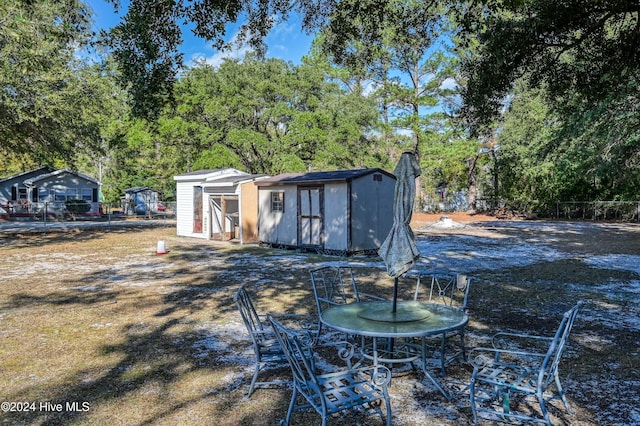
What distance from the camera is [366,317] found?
3.93 m

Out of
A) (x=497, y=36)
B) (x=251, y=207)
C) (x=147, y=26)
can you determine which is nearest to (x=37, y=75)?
(x=251, y=207)

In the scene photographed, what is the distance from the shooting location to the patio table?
3471 mm

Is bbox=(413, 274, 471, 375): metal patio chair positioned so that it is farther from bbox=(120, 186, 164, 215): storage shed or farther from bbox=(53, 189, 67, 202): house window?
bbox=(120, 186, 164, 215): storage shed

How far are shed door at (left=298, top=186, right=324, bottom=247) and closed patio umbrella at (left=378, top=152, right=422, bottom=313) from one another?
995 centimetres

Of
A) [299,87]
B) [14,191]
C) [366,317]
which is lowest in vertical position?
[366,317]

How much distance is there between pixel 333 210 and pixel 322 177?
117 centimetres

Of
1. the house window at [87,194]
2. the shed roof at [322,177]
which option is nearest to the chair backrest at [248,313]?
the shed roof at [322,177]

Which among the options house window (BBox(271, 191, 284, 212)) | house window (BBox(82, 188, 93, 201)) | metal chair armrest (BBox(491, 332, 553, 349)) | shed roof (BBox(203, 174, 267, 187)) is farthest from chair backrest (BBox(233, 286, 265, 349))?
house window (BBox(82, 188, 93, 201))

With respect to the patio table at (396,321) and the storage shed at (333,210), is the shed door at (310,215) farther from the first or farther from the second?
the patio table at (396,321)

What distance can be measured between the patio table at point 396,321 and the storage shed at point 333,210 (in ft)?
29.0

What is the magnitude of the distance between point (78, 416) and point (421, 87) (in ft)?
102

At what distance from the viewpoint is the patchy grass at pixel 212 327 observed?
3592mm

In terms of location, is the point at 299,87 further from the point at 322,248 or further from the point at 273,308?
the point at 273,308

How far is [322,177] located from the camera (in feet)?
45.7
